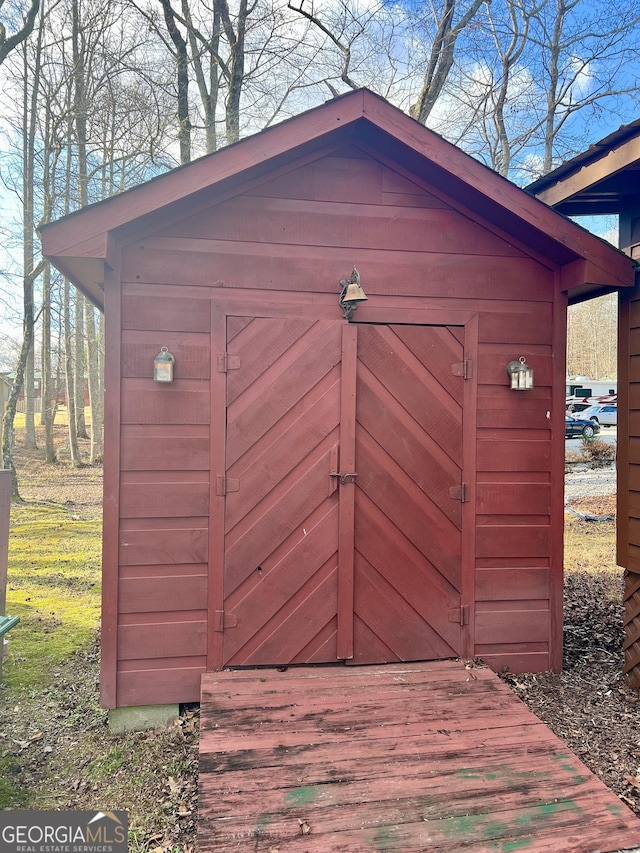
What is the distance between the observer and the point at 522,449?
11.5 feet

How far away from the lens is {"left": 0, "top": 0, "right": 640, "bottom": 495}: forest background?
9.77m

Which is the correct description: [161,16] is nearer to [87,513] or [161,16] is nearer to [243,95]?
[243,95]

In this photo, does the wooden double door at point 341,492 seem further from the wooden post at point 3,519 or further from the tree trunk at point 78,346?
the tree trunk at point 78,346

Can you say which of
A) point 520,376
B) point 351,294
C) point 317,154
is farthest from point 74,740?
point 317,154

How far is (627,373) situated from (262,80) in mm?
10012

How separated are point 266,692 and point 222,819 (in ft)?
3.05

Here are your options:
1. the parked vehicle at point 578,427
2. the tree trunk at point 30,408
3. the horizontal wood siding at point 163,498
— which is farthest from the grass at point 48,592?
the parked vehicle at point 578,427

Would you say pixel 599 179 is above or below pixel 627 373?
above

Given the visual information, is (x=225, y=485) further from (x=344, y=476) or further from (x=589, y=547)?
(x=589, y=547)

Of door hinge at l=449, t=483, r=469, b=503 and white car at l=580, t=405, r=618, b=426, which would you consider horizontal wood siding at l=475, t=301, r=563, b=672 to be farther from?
white car at l=580, t=405, r=618, b=426

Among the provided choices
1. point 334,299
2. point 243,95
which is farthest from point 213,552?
point 243,95

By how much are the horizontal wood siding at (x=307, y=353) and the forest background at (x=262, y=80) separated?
713cm

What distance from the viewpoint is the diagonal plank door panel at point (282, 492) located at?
3205 mm

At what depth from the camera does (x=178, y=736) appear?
3.02m
